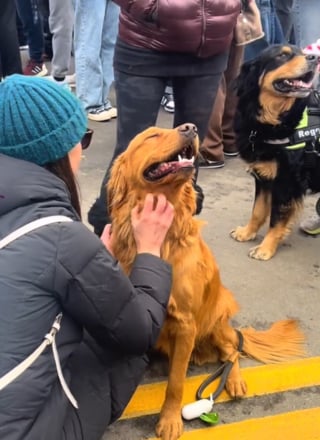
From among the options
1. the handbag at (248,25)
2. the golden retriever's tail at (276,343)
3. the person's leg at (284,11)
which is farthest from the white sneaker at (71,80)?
the golden retriever's tail at (276,343)

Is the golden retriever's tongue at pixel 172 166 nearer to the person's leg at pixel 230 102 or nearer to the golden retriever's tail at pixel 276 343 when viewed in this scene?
the golden retriever's tail at pixel 276 343

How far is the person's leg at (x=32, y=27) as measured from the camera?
746 cm

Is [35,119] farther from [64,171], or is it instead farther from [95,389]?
[95,389]

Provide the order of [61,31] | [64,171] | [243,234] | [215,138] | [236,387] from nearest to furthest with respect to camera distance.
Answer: [64,171] < [236,387] < [243,234] < [215,138] < [61,31]

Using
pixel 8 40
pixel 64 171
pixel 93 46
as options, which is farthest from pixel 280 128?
pixel 8 40

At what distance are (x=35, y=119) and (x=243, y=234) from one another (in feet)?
8.61

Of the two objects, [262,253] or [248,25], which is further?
[248,25]

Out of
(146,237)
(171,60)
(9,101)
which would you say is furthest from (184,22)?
(9,101)

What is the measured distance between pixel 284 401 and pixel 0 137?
1.73m

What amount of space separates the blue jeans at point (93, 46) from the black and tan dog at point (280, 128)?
2.30 metres

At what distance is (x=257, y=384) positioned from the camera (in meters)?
2.83

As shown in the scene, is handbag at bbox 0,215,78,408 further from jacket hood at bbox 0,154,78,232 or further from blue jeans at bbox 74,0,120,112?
blue jeans at bbox 74,0,120,112

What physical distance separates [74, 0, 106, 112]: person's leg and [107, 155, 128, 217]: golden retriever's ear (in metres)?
3.65

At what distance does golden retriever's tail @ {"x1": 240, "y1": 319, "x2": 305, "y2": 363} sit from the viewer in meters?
2.97
